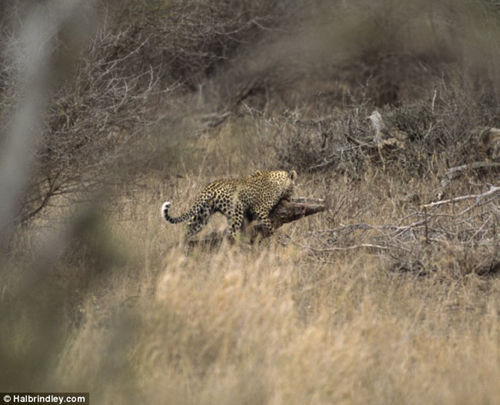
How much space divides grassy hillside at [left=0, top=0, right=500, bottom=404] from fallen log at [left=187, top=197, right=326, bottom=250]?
0.70 ft

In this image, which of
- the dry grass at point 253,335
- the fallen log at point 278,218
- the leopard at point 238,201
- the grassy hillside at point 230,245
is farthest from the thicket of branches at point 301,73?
the dry grass at point 253,335

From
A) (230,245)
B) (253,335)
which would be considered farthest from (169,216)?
(253,335)

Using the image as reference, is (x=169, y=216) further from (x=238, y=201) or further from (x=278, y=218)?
(x=278, y=218)

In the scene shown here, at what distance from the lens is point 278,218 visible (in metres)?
8.00

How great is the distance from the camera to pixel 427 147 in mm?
10484

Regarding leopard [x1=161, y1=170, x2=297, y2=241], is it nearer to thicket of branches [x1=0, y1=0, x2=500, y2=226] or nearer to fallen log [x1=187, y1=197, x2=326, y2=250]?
fallen log [x1=187, y1=197, x2=326, y2=250]

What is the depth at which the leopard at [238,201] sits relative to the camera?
7.90 m

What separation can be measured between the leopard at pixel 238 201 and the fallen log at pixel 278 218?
0.17 feet

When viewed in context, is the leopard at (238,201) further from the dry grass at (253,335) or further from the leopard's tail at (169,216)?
the dry grass at (253,335)

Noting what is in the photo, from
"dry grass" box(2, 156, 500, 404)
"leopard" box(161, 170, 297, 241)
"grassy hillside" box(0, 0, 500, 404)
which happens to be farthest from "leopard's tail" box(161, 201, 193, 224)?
"dry grass" box(2, 156, 500, 404)

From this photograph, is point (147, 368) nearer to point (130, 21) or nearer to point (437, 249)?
point (437, 249)

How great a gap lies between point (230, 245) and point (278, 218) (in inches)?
34.8

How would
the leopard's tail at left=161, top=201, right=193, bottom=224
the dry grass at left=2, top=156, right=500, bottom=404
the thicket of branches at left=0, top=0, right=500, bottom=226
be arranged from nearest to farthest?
the dry grass at left=2, top=156, right=500, bottom=404
the leopard's tail at left=161, top=201, right=193, bottom=224
the thicket of branches at left=0, top=0, right=500, bottom=226

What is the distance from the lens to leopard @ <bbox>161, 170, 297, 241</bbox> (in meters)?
7.90
